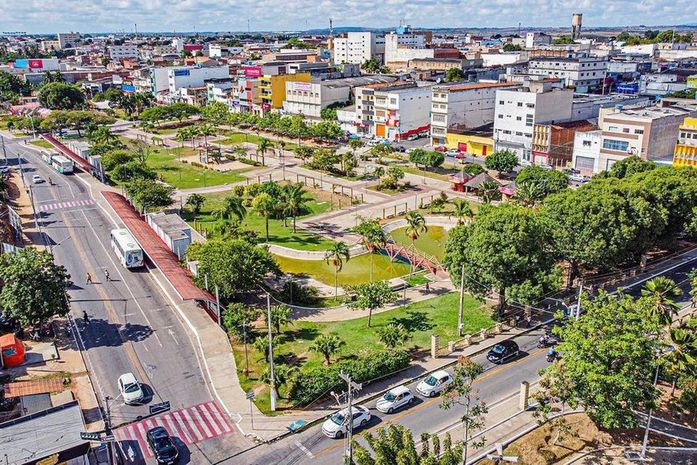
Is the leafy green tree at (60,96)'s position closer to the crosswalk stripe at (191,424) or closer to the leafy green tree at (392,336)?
the crosswalk stripe at (191,424)

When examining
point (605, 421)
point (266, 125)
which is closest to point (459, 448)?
point (605, 421)

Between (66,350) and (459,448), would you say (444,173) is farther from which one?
(459,448)

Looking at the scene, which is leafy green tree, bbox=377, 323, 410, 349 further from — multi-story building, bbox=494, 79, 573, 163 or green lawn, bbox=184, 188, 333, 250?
multi-story building, bbox=494, 79, 573, 163

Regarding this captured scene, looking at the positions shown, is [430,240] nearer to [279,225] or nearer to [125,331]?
[279,225]

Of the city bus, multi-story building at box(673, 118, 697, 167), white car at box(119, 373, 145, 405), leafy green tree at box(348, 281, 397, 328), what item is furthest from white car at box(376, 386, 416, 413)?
the city bus

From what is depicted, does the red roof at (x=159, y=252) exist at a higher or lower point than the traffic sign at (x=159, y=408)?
higher

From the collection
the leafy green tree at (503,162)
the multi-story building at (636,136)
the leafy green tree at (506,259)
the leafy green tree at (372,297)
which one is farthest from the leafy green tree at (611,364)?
the multi-story building at (636,136)
